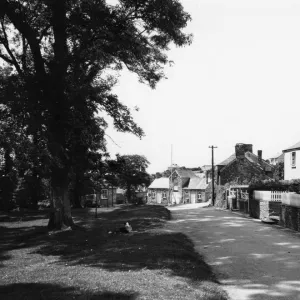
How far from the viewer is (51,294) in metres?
6.70

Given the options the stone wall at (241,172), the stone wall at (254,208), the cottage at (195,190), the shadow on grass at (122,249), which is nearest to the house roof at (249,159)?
the stone wall at (241,172)

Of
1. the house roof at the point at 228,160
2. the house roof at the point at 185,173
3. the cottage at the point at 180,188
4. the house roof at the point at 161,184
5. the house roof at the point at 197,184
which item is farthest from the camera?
the house roof at the point at 161,184

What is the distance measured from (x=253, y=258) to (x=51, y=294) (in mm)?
6705

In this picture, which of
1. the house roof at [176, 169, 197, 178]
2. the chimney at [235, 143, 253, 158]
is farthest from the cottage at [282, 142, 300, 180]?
the house roof at [176, 169, 197, 178]

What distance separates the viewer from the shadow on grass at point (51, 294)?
6.45 m

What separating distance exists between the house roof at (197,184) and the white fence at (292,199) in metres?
50.6

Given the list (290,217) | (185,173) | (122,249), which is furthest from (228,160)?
(122,249)

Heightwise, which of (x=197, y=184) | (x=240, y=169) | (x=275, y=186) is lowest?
(x=275, y=186)

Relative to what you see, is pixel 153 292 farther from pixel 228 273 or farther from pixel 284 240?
pixel 284 240

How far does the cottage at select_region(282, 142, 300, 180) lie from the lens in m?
35.1

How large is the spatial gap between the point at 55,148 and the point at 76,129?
2047 millimetres

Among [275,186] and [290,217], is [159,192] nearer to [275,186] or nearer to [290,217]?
[275,186]

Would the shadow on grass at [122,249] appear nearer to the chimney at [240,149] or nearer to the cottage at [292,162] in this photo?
the cottage at [292,162]

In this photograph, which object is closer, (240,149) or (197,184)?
(240,149)
